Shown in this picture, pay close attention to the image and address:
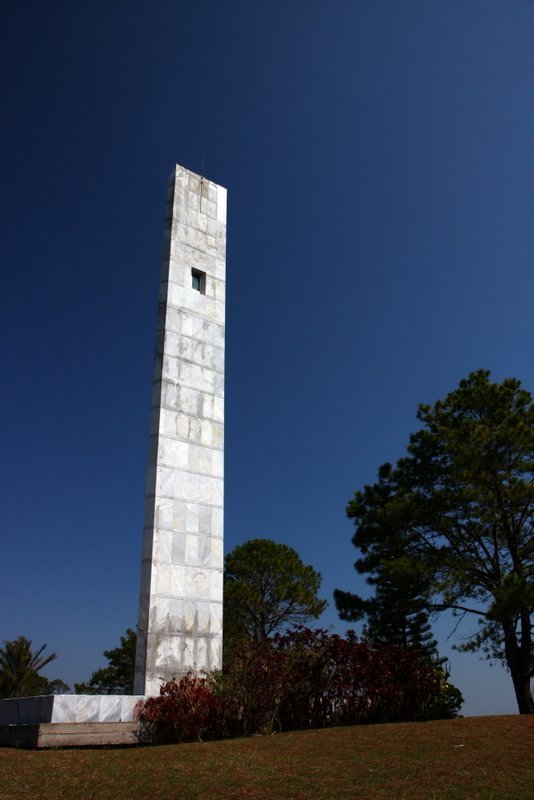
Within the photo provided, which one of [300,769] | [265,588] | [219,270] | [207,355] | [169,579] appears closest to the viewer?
[300,769]

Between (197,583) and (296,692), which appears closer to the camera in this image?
(296,692)

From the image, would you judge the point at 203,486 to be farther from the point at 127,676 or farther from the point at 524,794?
the point at 127,676

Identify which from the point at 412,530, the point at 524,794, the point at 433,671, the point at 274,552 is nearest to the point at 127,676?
the point at 274,552

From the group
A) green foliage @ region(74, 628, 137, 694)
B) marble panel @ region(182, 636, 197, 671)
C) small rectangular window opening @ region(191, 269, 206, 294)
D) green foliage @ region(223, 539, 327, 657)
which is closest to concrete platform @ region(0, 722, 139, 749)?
marble panel @ region(182, 636, 197, 671)

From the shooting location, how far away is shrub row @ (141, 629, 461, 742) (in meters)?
11.2

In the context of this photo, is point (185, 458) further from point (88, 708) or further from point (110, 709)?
point (88, 708)

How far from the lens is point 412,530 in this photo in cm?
1892

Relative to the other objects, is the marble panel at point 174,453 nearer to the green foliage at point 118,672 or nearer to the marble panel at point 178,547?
the marble panel at point 178,547

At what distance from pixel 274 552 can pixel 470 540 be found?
13.3 meters

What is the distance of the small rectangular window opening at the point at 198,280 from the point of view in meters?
16.0

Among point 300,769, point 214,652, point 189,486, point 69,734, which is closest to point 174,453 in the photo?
point 189,486

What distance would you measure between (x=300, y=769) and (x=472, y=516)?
1130 cm

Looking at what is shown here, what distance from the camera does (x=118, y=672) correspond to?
36469 millimetres

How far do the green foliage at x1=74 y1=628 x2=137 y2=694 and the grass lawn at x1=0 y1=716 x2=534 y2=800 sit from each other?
2822cm
